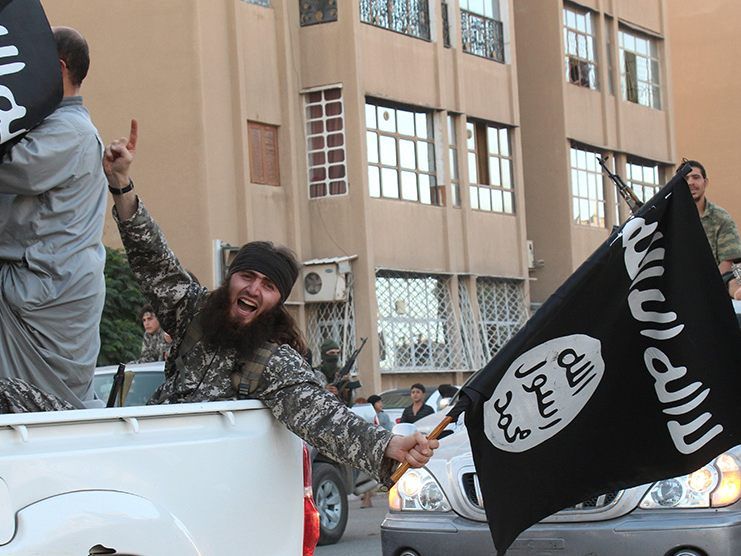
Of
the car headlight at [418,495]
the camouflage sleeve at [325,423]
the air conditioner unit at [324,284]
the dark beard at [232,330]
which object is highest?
the air conditioner unit at [324,284]

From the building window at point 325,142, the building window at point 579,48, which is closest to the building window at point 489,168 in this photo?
the building window at point 579,48

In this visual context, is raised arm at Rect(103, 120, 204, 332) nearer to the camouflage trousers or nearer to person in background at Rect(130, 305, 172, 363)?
the camouflage trousers

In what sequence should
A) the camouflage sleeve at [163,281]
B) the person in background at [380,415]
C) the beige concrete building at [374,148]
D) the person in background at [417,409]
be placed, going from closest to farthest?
the camouflage sleeve at [163,281] < the person in background at [417,409] < the person in background at [380,415] < the beige concrete building at [374,148]

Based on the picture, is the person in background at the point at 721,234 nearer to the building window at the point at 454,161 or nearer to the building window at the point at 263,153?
the building window at the point at 263,153

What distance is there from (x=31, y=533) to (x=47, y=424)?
297mm

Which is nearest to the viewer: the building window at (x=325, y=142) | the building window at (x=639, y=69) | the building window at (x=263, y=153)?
the building window at (x=263, y=153)

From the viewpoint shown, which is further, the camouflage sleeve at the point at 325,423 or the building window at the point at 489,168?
the building window at the point at 489,168

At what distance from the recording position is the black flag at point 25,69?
476cm

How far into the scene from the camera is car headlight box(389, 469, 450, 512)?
8.33 metres

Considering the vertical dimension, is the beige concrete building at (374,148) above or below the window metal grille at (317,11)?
below

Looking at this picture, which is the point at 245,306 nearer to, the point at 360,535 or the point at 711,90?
the point at 360,535

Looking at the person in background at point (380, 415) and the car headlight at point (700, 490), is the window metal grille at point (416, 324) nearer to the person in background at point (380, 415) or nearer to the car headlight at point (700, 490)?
the person in background at point (380, 415)

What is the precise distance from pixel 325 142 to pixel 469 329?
544 cm

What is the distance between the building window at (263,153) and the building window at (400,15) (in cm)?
292
